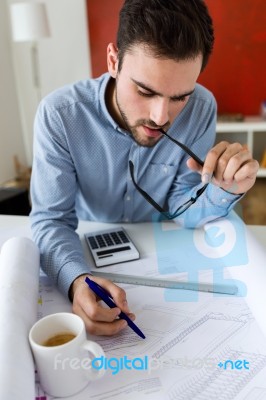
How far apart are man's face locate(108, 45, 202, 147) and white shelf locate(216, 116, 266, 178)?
1660 millimetres

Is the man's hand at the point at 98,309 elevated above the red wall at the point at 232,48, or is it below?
below

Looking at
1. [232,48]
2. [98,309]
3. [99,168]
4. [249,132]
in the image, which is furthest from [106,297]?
[232,48]

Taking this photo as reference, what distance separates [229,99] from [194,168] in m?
2.29

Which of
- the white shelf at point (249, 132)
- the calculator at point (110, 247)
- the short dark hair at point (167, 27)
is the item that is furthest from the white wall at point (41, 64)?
the short dark hair at point (167, 27)

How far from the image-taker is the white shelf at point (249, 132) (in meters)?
2.61

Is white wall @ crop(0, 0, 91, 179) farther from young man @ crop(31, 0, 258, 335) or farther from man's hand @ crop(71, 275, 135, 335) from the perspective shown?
man's hand @ crop(71, 275, 135, 335)

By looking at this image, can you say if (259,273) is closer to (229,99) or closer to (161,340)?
(161,340)

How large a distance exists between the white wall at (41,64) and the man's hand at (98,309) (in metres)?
2.35

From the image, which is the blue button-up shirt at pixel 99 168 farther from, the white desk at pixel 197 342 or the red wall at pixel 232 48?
the red wall at pixel 232 48

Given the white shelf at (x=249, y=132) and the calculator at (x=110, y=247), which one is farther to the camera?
the white shelf at (x=249, y=132)

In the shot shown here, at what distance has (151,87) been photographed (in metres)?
0.73

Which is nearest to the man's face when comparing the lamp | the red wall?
the lamp

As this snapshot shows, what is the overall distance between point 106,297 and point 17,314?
0.50 ft

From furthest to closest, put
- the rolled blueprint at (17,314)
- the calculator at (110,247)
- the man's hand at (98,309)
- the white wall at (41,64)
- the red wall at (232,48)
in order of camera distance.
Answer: the white wall at (41,64) → the red wall at (232,48) → the calculator at (110,247) → the man's hand at (98,309) → the rolled blueprint at (17,314)
